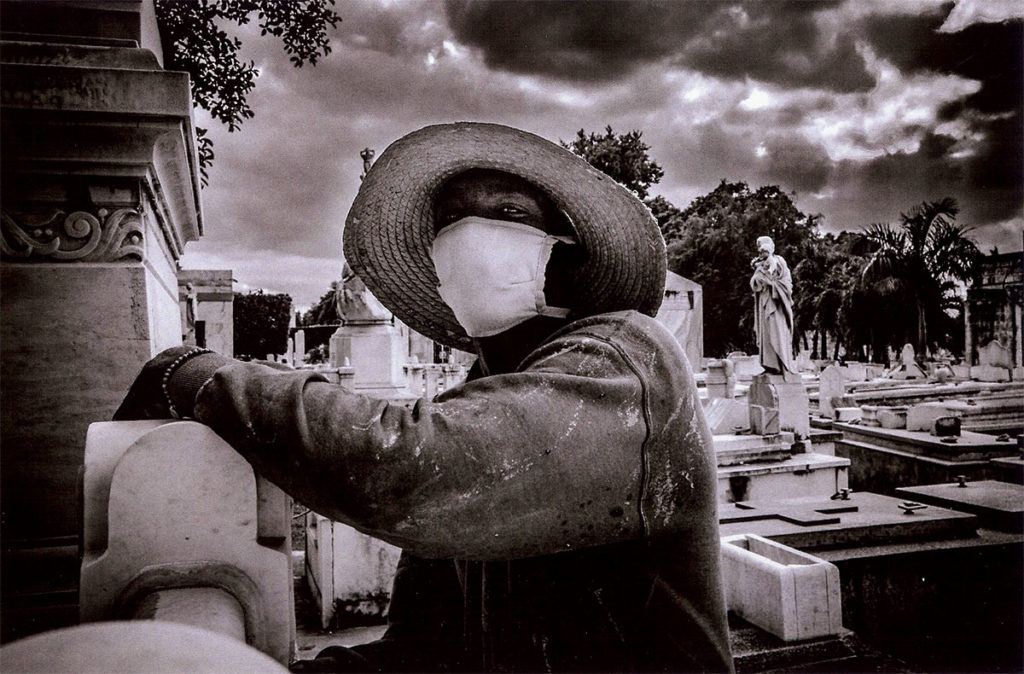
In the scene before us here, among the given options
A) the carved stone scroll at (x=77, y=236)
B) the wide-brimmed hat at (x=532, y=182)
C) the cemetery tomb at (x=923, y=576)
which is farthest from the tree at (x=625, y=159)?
the carved stone scroll at (x=77, y=236)

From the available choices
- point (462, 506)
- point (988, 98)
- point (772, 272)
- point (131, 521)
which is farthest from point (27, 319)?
point (772, 272)

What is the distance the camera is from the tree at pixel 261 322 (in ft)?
104

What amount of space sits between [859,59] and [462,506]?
125 inches

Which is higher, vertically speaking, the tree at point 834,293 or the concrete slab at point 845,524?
the tree at point 834,293

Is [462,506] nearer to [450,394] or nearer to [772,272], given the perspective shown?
[450,394]

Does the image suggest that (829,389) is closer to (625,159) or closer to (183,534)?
(625,159)

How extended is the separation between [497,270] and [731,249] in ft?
109

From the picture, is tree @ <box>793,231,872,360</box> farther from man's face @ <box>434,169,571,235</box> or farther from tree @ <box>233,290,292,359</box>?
man's face @ <box>434,169,571,235</box>

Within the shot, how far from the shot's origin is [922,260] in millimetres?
25266

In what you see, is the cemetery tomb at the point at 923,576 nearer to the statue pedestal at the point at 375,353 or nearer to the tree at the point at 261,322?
the statue pedestal at the point at 375,353

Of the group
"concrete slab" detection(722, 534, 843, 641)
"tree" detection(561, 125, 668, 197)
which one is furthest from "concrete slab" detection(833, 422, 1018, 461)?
"tree" detection(561, 125, 668, 197)

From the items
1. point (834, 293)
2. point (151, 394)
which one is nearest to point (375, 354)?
point (151, 394)

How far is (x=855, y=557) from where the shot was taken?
15.3 feet

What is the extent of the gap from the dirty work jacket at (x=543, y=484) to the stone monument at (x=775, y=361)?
8.84 meters
